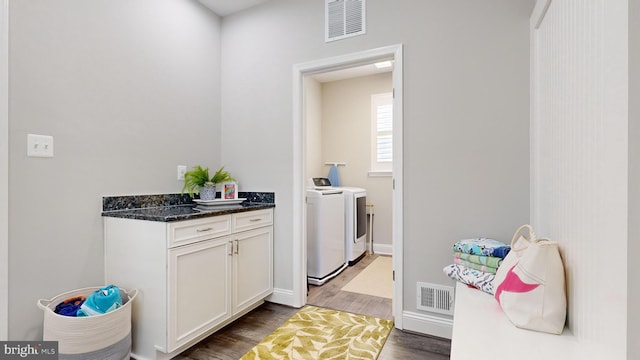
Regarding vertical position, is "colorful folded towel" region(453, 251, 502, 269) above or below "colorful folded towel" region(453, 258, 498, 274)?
above

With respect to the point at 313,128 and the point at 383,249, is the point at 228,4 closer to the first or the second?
the point at 313,128

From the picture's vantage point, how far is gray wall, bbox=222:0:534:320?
1.85 meters

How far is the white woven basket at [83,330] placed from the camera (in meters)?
1.44

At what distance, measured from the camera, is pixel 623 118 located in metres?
0.74

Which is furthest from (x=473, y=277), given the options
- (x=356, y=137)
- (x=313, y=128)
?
(x=313, y=128)

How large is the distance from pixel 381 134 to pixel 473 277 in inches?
116

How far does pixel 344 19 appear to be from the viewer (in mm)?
2357

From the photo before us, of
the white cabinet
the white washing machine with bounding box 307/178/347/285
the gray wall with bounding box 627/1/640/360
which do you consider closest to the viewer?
the gray wall with bounding box 627/1/640/360

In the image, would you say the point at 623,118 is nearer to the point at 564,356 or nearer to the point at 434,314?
the point at 564,356

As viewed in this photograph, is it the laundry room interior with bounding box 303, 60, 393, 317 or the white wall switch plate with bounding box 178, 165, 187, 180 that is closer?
the white wall switch plate with bounding box 178, 165, 187, 180

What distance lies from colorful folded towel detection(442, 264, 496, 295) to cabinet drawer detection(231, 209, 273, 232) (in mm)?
1452

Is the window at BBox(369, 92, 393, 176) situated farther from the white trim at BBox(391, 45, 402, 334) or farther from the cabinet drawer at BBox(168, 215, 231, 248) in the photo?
the cabinet drawer at BBox(168, 215, 231, 248)

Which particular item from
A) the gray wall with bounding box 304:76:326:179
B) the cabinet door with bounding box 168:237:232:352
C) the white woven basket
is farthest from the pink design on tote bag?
the gray wall with bounding box 304:76:326:179

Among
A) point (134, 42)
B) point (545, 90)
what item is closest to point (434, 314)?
point (545, 90)
